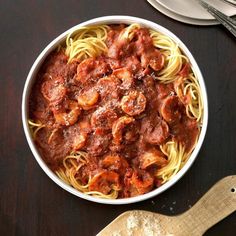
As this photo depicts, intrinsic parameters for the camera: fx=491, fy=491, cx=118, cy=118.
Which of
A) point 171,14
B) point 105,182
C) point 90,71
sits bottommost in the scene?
point 105,182

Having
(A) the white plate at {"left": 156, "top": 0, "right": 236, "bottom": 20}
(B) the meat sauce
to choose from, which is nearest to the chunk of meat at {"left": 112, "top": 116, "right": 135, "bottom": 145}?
(B) the meat sauce

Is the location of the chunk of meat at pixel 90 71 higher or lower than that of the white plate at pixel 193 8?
lower

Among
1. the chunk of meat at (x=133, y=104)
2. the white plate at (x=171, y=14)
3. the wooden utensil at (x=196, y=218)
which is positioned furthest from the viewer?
the white plate at (x=171, y=14)

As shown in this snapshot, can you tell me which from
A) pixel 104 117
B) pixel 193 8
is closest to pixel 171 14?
pixel 193 8

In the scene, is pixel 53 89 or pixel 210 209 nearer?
pixel 53 89

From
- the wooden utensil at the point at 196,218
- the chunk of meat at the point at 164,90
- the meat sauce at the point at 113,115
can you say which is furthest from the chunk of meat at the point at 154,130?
the wooden utensil at the point at 196,218

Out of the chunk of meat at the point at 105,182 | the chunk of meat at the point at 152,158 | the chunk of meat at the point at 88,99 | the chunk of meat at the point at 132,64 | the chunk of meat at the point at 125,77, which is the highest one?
the chunk of meat at the point at 132,64

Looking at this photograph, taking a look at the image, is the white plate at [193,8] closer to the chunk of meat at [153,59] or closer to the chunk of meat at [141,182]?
the chunk of meat at [153,59]

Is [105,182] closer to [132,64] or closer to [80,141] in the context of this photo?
[80,141]
